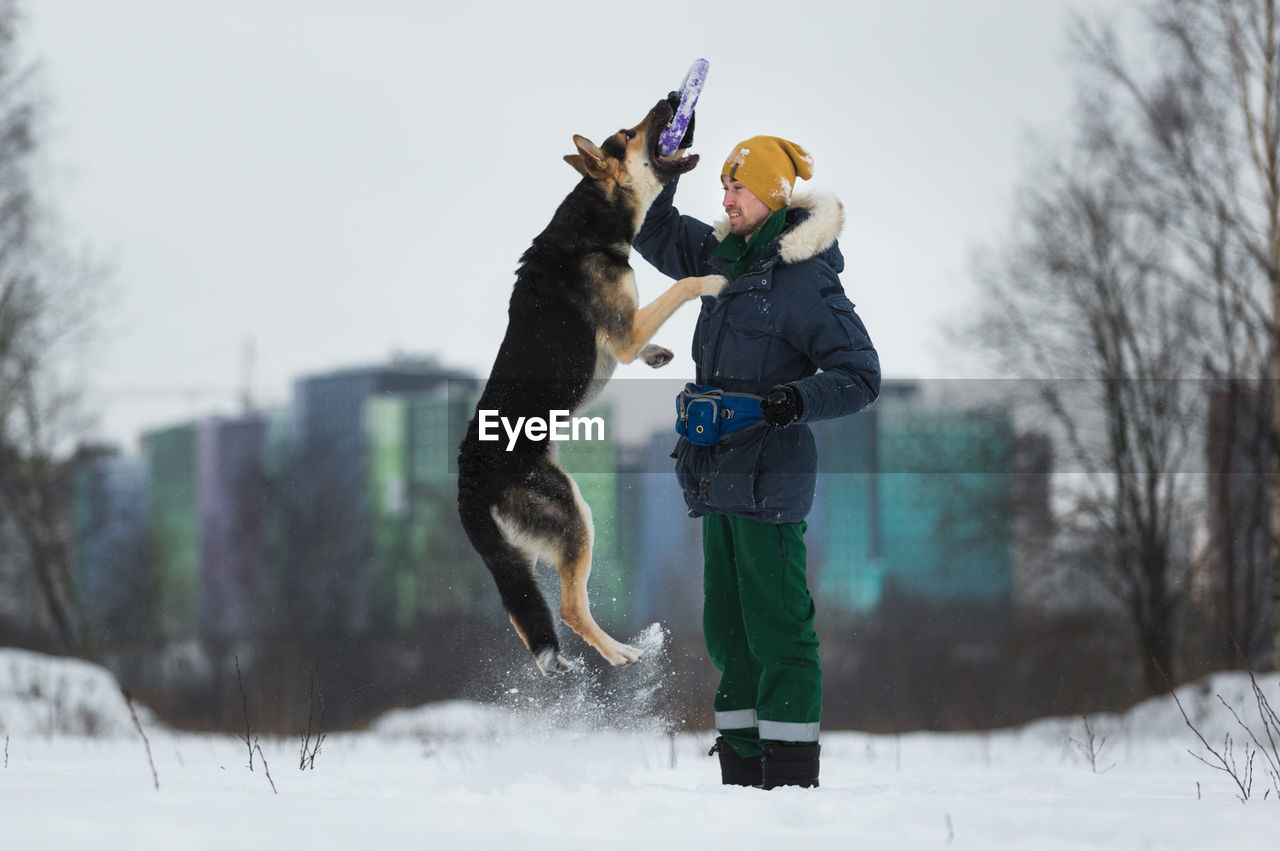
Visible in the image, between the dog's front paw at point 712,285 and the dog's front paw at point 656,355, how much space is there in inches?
11.1

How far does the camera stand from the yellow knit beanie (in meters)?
3.98

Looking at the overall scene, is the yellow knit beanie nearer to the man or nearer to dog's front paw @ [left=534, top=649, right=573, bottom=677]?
the man

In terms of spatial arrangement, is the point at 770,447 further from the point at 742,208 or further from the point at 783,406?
the point at 742,208

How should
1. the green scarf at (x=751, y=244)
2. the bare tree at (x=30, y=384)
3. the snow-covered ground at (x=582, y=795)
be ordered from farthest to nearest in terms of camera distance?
1. the bare tree at (x=30, y=384)
2. the green scarf at (x=751, y=244)
3. the snow-covered ground at (x=582, y=795)

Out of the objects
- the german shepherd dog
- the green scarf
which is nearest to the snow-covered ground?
the german shepherd dog

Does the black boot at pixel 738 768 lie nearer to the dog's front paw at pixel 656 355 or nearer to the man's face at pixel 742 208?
the dog's front paw at pixel 656 355

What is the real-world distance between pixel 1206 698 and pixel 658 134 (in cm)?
800

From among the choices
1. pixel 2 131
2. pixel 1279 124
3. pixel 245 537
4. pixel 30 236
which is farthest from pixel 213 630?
pixel 1279 124

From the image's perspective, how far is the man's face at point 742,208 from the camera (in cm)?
402

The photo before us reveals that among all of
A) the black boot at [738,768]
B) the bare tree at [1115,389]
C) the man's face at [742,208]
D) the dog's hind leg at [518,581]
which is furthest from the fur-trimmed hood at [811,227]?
the bare tree at [1115,389]

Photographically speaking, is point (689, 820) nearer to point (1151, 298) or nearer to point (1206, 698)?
point (1206, 698)

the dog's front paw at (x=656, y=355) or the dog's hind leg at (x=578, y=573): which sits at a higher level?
the dog's front paw at (x=656, y=355)

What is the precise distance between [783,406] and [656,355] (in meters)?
0.76

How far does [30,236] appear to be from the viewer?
1161cm
